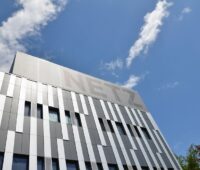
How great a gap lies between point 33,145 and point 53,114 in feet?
15.0

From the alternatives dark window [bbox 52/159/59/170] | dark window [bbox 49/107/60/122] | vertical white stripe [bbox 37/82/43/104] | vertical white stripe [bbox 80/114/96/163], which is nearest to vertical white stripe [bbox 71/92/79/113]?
vertical white stripe [bbox 80/114/96/163]

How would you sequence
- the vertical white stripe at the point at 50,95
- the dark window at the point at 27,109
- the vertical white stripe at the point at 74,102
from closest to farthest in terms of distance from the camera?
1. the dark window at the point at 27,109
2. the vertical white stripe at the point at 50,95
3. the vertical white stripe at the point at 74,102

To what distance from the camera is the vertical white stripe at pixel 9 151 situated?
14.9 m

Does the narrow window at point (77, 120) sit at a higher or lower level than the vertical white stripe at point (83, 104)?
lower

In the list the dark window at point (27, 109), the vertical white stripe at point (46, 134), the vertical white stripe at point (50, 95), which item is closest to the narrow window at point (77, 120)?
the vertical white stripe at point (50, 95)

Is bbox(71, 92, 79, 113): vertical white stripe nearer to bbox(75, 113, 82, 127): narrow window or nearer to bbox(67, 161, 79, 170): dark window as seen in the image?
bbox(75, 113, 82, 127): narrow window

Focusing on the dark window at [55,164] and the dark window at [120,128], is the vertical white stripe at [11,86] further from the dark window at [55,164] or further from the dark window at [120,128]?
the dark window at [120,128]

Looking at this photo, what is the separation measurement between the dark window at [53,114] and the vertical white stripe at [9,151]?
4.32 metres

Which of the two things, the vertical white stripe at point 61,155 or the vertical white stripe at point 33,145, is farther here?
the vertical white stripe at point 61,155

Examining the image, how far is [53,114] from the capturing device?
21266 mm

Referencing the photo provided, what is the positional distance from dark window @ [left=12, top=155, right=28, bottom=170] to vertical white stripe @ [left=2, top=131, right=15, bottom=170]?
0.50m

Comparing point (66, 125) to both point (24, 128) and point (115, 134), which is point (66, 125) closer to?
point (24, 128)

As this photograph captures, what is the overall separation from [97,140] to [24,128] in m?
7.06

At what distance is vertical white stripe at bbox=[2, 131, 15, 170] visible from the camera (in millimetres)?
14883
